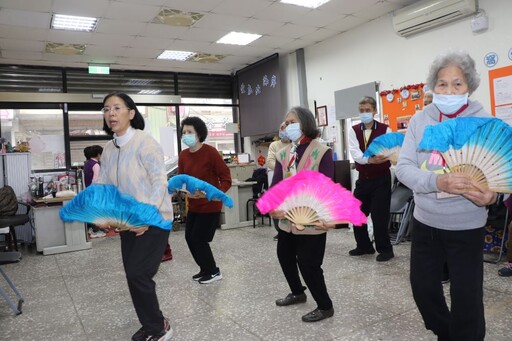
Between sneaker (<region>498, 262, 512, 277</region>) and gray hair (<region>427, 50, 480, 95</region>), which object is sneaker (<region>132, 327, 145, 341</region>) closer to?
gray hair (<region>427, 50, 480, 95</region>)

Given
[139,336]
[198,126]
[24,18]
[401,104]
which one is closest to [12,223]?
[24,18]

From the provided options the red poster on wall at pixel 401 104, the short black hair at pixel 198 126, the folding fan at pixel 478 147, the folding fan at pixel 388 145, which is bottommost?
the folding fan at pixel 478 147

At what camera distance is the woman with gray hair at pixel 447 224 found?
1.51 meters

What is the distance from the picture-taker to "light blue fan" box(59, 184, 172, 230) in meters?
1.88

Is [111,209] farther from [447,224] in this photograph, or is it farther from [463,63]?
[463,63]

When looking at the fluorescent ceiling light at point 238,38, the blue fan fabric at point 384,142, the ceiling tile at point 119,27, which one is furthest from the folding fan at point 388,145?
the ceiling tile at point 119,27

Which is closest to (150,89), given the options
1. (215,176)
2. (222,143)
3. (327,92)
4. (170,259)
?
(222,143)

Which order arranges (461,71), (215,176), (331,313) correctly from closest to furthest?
(461,71), (331,313), (215,176)

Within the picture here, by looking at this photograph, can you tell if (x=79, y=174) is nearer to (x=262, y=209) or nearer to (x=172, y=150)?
(x=172, y=150)

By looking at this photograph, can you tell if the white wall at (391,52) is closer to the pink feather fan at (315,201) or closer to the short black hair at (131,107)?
the pink feather fan at (315,201)

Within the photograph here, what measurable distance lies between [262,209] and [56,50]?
19.8ft

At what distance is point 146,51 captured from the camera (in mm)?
7016

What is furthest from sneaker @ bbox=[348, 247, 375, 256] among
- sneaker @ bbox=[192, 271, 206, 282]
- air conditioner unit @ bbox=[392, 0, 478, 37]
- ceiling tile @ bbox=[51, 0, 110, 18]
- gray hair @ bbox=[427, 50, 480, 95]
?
ceiling tile @ bbox=[51, 0, 110, 18]

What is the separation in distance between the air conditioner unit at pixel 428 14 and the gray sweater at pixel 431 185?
3.88m
